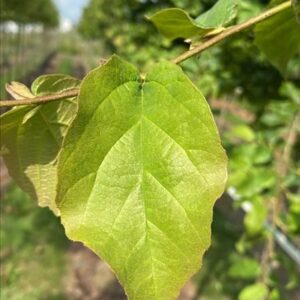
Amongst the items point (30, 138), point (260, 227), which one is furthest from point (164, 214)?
point (260, 227)

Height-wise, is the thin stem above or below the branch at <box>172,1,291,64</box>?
below

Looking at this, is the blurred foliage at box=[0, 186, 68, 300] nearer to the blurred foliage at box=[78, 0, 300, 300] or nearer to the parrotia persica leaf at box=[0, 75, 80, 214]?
the blurred foliage at box=[78, 0, 300, 300]

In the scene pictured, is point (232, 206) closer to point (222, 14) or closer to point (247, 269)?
point (247, 269)

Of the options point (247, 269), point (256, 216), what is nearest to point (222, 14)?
point (256, 216)

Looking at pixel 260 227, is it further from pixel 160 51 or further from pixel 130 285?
pixel 160 51

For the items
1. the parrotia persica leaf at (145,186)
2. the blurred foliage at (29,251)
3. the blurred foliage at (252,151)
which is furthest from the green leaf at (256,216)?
the blurred foliage at (29,251)

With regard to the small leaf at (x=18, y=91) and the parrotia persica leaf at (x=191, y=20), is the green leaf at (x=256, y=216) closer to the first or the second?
the parrotia persica leaf at (x=191, y=20)

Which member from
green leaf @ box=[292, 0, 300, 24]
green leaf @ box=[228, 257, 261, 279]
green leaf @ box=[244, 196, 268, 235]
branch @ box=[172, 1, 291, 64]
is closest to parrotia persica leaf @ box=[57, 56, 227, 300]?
branch @ box=[172, 1, 291, 64]
